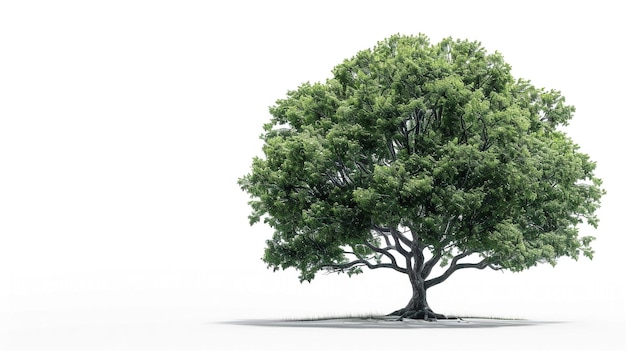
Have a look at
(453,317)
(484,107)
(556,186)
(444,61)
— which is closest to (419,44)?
(444,61)

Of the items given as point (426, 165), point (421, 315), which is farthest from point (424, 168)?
point (421, 315)

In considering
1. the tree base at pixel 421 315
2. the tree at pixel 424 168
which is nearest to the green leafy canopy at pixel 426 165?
the tree at pixel 424 168

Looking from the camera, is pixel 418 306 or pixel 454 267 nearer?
pixel 418 306

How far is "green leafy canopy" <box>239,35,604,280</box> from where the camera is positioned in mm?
38844

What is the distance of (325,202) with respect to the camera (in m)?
41.1

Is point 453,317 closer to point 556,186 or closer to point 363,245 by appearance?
point 363,245

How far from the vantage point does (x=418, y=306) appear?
44688 mm

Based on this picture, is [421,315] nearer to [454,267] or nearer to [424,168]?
[454,267]

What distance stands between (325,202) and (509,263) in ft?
31.3

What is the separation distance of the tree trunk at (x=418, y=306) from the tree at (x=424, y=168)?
0.07 m

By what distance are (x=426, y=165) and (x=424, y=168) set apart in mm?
312

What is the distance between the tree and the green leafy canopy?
0.07 meters

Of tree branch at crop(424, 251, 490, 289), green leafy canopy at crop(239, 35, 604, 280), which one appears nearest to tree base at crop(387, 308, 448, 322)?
tree branch at crop(424, 251, 490, 289)

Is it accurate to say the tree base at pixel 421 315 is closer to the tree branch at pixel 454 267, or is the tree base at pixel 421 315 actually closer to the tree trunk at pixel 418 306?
the tree trunk at pixel 418 306
